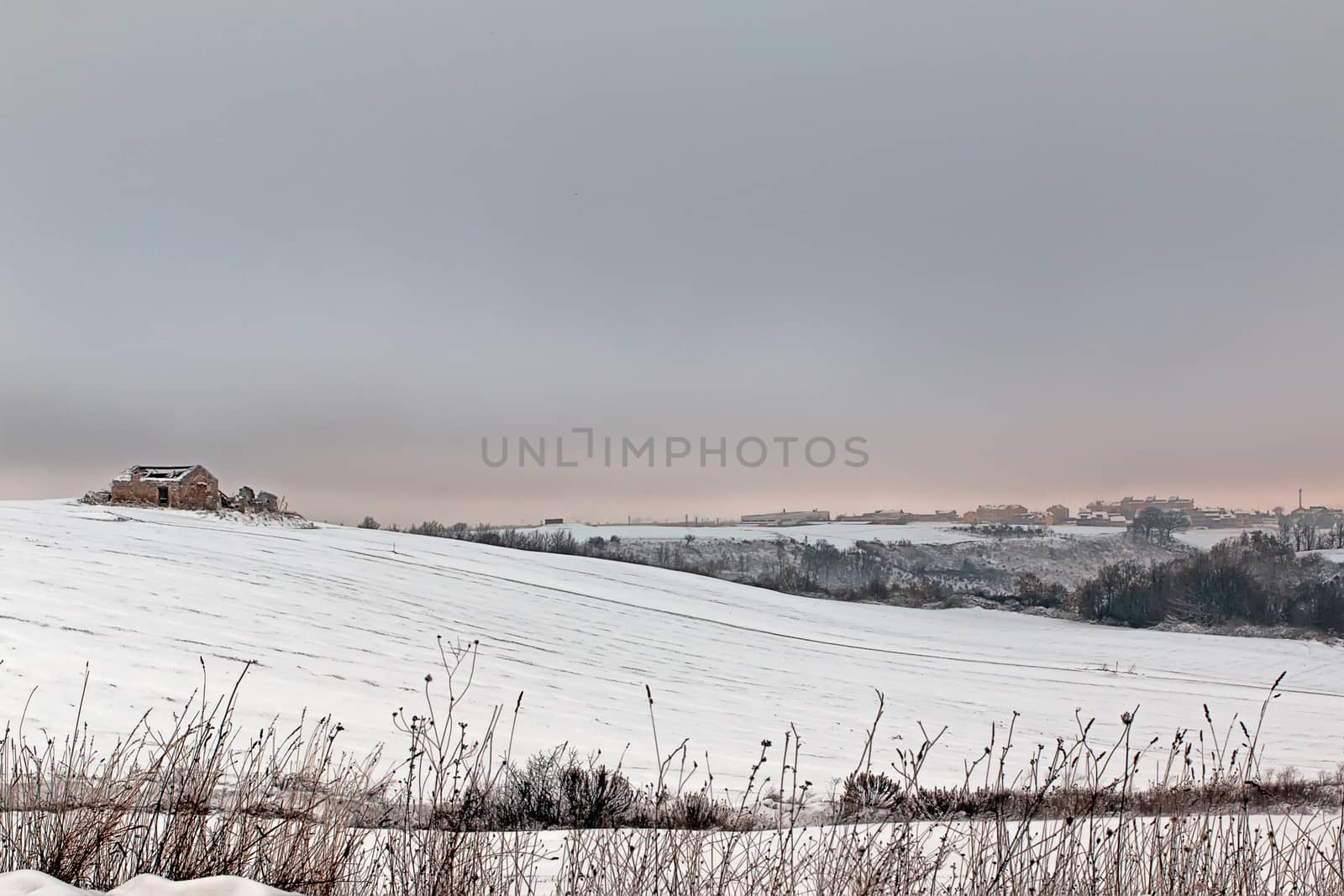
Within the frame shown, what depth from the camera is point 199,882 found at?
3.34 m

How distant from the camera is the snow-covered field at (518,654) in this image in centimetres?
902

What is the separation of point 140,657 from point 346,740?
2.82m

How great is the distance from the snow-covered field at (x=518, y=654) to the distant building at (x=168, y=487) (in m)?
1.17

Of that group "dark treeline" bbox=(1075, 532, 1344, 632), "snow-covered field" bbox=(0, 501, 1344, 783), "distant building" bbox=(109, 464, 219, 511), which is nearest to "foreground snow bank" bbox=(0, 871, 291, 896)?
"snow-covered field" bbox=(0, 501, 1344, 783)

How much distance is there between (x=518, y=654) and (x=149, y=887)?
1153cm

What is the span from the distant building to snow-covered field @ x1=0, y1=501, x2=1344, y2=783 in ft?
3.85

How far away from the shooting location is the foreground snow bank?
3.19 meters

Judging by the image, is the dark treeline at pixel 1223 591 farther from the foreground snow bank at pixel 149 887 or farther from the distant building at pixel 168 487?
the foreground snow bank at pixel 149 887

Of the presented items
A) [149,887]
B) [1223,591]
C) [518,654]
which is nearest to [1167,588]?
[1223,591]

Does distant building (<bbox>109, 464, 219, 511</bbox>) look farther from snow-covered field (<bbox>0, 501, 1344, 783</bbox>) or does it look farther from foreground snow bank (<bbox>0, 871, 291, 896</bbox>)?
foreground snow bank (<bbox>0, 871, 291, 896</bbox>)

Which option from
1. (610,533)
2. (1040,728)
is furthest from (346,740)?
(610,533)

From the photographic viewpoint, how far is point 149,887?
3.34 m

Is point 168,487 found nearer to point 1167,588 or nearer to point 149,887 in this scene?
point 149,887

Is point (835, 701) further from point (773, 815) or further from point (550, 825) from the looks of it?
point (550, 825)
